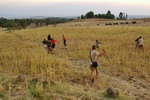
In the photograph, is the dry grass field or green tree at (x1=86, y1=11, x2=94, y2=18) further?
green tree at (x1=86, y1=11, x2=94, y2=18)

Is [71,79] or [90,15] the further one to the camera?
[90,15]

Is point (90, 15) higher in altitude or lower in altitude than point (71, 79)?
higher

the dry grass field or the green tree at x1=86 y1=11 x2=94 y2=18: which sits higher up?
the green tree at x1=86 y1=11 x2=94 y2=18

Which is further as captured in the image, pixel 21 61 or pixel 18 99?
pixel 21 61

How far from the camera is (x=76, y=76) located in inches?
394

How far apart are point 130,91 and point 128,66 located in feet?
13.3

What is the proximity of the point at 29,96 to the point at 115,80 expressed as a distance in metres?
4.29

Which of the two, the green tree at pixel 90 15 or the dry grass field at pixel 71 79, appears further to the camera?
the green tree at pixel 90 15

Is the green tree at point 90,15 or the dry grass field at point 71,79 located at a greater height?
the green tree at point 90,15

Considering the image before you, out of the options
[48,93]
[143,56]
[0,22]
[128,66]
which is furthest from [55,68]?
[0,22]

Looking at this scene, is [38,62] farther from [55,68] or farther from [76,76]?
[76,76]

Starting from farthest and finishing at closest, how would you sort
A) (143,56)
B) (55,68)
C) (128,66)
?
(143,56)
(128,66)
(55,68)

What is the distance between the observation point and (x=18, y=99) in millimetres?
6375

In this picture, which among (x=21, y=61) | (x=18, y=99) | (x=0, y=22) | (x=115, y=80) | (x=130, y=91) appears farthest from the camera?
(x=0, y=22)
